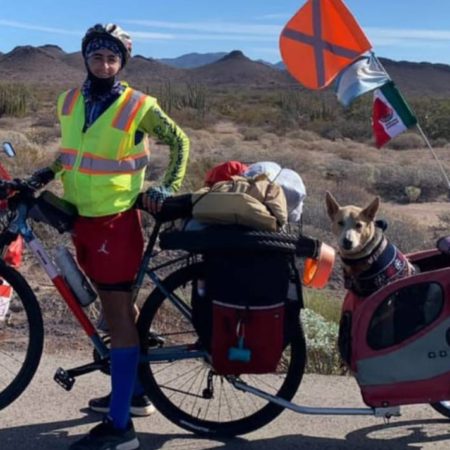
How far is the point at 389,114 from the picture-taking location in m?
4.93

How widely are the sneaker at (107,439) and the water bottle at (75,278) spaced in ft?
2.04

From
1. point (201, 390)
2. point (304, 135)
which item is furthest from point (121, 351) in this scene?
point (304, 135)

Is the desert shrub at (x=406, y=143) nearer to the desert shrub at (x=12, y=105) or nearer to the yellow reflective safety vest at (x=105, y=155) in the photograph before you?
the desert shrub at (x=12, y=105)

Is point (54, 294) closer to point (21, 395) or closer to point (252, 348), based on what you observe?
point (21, 395)

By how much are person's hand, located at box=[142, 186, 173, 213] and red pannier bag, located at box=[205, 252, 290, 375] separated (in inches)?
14.1

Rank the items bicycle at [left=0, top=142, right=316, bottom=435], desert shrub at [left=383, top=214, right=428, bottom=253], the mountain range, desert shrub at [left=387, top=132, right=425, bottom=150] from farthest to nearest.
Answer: the mountain range < desert shrub at [left=387, top=132, right=425, bottom=150] < desert shrub at [left=383, top=214, right=428, bottom=253] < bicycle at [left=0, top=142, right=316, bottom=435]

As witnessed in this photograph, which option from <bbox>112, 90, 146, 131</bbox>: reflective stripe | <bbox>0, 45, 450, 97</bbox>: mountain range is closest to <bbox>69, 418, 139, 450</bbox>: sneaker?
<bbox>112, 90, 146, 131</bbox>: reflective stripe

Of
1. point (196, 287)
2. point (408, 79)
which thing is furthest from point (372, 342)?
point (408, 79)

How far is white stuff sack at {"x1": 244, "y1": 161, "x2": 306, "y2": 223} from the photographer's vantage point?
15.1 ft

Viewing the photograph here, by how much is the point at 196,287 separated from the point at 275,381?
3.64 ft

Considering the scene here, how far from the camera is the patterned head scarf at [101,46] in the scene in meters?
4.38

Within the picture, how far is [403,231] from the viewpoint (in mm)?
13055

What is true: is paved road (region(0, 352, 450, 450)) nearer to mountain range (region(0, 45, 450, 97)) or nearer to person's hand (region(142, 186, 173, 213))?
person's hand (region(142, 186, 173, 213))

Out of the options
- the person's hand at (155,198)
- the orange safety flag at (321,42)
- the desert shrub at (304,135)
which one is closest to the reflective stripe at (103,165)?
the person's hand at (155,198)
